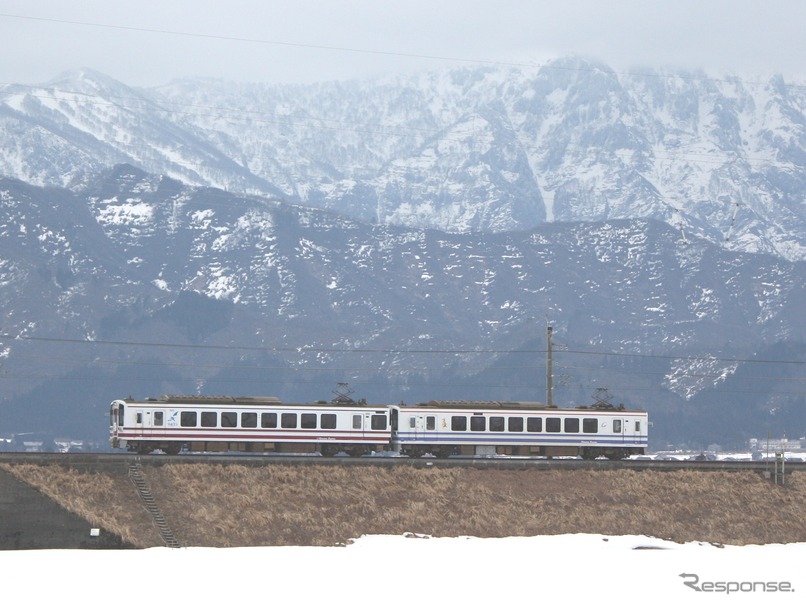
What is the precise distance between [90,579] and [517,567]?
2028cm

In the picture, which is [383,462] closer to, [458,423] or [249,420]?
[458,423]

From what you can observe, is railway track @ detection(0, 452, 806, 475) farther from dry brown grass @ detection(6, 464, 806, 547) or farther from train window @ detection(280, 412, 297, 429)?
train window @ detection(280, 412, 297, 429)

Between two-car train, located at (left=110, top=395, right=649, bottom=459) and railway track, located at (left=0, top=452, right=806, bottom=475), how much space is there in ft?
12.2

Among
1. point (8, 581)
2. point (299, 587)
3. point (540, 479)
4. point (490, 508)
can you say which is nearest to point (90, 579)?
point (8, 581)

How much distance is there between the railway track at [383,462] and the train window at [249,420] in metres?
5.31

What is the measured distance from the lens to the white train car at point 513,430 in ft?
299

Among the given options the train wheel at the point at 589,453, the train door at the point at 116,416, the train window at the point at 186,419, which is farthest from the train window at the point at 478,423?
the train door at the point at 116,416

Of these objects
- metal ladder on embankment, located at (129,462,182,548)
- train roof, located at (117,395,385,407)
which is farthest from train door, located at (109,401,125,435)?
metal ladder on embankment, located at (129,462,182,548)

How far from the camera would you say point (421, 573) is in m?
65.3

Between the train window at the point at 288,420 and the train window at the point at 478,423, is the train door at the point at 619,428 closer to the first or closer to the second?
the train window at the point at 478,423

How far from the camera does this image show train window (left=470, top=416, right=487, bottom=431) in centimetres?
9181

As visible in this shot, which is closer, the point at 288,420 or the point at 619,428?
the point at 288,420

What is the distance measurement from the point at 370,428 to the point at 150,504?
1922 centimetres

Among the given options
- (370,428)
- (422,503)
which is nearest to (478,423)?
(370,428)
